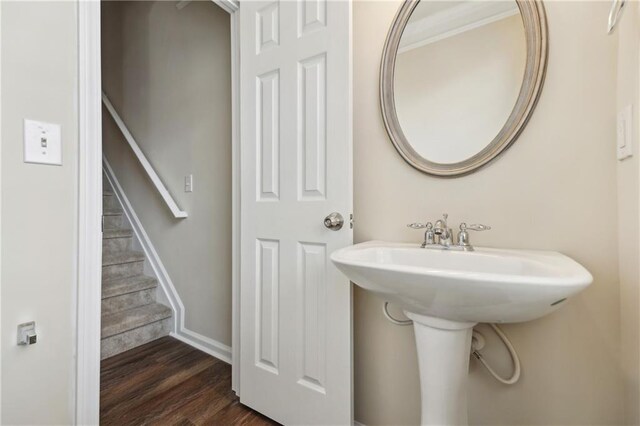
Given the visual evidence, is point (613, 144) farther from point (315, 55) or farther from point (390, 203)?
point (315, 55)

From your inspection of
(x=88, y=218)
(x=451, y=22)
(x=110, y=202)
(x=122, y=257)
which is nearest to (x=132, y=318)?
(x=122, y=257)

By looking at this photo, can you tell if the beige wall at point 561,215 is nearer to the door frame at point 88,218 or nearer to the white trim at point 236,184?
the white trim at point 236,184

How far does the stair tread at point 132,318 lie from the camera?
1.96 m

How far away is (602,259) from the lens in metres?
0.87

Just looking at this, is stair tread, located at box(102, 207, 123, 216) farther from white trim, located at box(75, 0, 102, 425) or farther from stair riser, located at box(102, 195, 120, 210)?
white trim, located at box(75, 0, 102, 425)

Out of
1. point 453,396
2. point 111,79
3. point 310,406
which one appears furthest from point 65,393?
point 111,79

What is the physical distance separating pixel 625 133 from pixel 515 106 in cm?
29

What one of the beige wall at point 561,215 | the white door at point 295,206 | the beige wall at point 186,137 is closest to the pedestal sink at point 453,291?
the beige wall at point 561,215

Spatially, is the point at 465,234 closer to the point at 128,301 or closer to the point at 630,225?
the point at 630,225

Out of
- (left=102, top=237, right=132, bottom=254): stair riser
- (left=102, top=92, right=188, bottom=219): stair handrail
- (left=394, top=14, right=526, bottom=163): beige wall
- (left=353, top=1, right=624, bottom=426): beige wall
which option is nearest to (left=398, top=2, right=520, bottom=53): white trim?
(left=394, top=14, right=526, bottom=163): beige wall

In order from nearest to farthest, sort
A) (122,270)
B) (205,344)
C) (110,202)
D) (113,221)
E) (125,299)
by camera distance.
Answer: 1. (205,344)
2. (125,299)
3. (122,270)
4. (113,221)
5. (110,202)

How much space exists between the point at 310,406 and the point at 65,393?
2.79ft

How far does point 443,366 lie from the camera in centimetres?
88

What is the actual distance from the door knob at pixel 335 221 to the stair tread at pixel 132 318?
175cm
